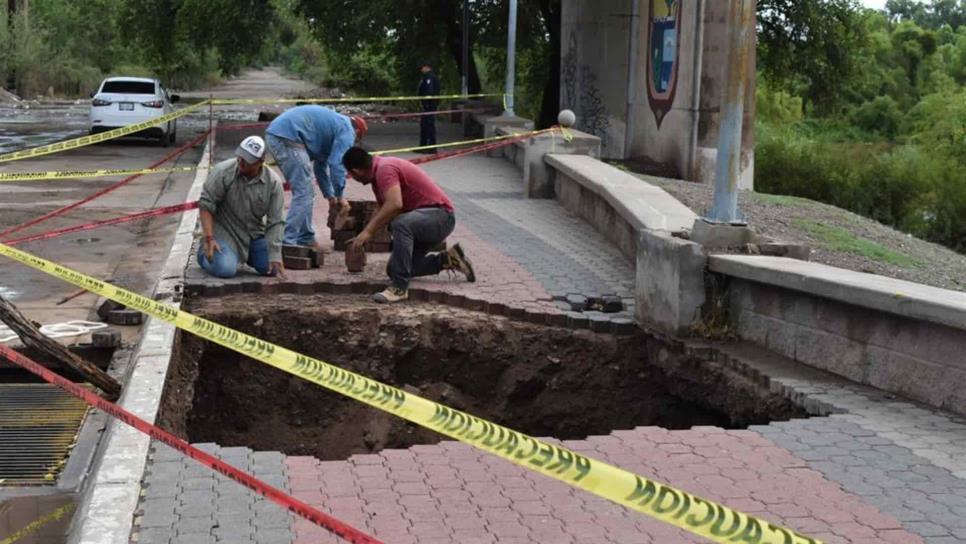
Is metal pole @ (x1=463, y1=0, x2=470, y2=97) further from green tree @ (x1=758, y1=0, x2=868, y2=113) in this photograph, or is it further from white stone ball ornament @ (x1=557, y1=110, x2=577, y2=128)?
white stone ball ornament @ (x1=557, y1=110, x2=577, y2=128)

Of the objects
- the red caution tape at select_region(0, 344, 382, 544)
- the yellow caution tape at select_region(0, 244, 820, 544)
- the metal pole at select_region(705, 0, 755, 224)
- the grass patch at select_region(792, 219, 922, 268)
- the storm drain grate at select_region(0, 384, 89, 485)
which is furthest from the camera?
the grass patch at select_region(792, 219, 922, 268)

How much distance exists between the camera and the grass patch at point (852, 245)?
513 inches

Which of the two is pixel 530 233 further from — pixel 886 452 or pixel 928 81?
pixel 928 81

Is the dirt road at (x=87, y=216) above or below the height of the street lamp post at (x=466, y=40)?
below

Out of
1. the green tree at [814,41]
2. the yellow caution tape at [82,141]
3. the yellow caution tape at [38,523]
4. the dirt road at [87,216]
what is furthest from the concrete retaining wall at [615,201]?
the green tree at [814,41]

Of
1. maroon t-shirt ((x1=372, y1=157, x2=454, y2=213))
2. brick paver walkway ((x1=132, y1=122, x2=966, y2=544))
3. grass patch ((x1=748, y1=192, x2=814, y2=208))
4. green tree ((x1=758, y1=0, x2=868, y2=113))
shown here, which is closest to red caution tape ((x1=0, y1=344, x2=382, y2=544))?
brick paver walkway ((x1=132, y1=122, x2=966, y2=544))

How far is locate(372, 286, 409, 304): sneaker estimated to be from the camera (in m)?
9.62

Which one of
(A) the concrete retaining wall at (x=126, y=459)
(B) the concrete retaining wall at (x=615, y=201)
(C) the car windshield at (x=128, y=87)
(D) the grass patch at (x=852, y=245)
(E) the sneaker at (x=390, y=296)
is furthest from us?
(C) the car windshield at (x=128, y=87)

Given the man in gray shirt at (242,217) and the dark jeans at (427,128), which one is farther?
the dark jeans at (427,128)

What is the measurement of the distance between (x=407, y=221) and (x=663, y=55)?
511 inches

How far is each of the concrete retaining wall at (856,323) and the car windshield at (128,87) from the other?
2214cm

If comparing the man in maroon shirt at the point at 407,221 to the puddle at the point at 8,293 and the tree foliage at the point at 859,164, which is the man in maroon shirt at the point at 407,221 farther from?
the tree foliage at the point at 859,164

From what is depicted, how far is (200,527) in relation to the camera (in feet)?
16.6

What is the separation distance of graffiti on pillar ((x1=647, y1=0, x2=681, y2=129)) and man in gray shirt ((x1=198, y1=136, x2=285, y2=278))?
12.2 m
